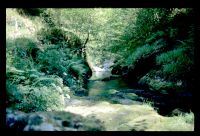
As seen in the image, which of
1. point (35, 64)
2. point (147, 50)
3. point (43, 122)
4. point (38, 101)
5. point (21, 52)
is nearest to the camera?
point (43, 122)

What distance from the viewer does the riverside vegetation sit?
6.81 m

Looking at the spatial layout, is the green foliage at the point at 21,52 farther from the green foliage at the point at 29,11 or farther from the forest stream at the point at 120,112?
the forest stream at the point at 120,112

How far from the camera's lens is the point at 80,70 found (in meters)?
14.6

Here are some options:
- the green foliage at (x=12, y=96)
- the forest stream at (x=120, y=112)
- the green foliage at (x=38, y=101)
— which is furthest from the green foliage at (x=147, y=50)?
the green foliage at (x=12, y=96)

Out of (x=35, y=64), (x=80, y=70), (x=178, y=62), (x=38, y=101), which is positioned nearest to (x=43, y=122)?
(x=38, y=101)

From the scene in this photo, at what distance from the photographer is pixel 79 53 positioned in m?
17.1

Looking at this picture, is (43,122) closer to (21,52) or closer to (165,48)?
(21,52)

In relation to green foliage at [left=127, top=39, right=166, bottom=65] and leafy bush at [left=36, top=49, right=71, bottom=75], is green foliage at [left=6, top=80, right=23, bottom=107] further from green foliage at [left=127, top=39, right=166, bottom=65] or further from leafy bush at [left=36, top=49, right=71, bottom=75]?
green foliage at [left=127, top=39, right=166, bottom=65]

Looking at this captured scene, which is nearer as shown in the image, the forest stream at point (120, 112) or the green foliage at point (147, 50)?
the forest stream at point (120, 112)

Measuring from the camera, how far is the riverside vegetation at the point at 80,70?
22.3 ft

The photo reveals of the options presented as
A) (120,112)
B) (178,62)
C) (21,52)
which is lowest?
(120,112)
